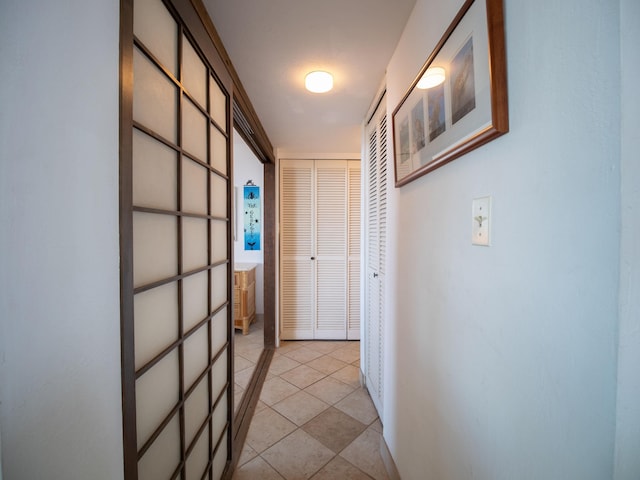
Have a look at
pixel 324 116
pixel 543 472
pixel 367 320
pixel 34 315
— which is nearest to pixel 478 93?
pixel 543 472

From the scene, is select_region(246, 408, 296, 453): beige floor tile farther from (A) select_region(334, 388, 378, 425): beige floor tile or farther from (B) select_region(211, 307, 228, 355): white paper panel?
(B) select_region(211, 307, 228, 355): white paper panel

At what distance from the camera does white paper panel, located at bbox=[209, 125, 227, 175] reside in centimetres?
130

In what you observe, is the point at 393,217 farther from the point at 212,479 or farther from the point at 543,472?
the point at 212,479

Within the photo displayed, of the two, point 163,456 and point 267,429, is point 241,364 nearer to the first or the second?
point 267,429

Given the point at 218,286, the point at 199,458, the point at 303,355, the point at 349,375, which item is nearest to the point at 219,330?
the point at 218,286

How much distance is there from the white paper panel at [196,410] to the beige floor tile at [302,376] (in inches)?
53.9

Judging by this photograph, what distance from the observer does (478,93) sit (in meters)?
0.66

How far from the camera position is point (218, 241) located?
138 cm

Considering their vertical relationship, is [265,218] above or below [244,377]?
above

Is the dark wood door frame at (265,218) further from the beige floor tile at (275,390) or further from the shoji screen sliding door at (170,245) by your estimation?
the shoji screen sliding door at (170,245)

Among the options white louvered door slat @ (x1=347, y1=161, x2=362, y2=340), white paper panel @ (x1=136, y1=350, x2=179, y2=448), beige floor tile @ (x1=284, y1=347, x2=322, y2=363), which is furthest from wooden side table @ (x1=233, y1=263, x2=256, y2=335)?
white paper panel @ (x1=136, y1=350, x2=179, y2=448)

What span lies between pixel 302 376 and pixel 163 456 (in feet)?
Answer: 5.97

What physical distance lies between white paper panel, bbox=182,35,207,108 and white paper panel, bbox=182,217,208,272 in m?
0.51

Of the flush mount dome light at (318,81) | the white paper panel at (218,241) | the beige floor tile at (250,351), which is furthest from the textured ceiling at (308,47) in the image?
the beige floor tile at (250,351)
